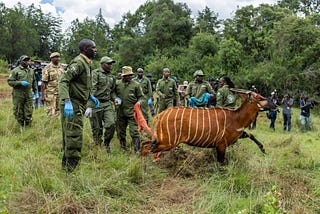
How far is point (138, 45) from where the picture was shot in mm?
35438

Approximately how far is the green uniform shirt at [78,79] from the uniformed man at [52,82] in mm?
3668

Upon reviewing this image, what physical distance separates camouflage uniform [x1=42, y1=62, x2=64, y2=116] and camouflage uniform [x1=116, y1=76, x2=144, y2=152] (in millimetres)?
2144

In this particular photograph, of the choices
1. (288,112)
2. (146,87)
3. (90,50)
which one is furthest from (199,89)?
(288,112)

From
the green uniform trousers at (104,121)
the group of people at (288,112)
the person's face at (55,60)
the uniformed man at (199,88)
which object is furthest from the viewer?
the group of people at (288,112)

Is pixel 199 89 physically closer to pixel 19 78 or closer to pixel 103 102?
pixel 103 102

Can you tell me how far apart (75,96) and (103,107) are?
1.59 m

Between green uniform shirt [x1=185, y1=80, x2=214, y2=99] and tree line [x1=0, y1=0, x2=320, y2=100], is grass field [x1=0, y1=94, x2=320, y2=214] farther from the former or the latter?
tree line [x1=0, y1=0, x2=320, y2=100]

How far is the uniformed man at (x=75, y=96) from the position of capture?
4523 millimetres

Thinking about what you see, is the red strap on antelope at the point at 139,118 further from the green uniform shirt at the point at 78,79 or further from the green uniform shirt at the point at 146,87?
the green uniform shirt at the point at 146,87

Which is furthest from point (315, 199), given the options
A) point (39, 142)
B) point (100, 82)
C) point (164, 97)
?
point (164, 97)

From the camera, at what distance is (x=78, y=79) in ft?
15.4

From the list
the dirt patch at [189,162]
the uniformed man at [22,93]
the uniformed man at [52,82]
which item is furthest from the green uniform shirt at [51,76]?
the dirt patch at [189,162]

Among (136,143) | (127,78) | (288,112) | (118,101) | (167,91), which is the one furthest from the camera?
(288,112)

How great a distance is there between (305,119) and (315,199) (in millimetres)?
10108
